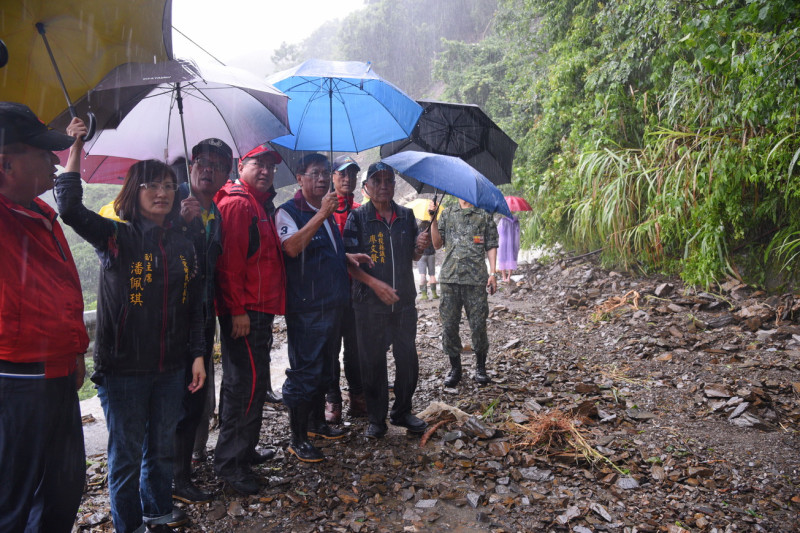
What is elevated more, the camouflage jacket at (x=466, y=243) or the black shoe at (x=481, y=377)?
the camouflage jacket at (x=466, y=243)

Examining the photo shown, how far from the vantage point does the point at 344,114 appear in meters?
3.78

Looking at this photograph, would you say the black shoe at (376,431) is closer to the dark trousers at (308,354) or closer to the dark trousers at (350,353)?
the dark trousers at (350,353)

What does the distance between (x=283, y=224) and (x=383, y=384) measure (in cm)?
136

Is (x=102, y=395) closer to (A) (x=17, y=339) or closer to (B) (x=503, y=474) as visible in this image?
(A) (x=17, y=339)

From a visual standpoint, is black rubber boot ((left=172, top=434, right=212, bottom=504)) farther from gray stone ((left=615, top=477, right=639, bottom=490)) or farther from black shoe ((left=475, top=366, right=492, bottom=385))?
black shoe ((left=475, top=366, right=492, bottom=385))

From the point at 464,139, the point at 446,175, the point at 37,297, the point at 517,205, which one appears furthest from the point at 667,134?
the point at 37,297

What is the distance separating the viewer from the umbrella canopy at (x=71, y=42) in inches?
86.4

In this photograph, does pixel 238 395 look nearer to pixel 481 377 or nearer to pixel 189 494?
pixel 189 494

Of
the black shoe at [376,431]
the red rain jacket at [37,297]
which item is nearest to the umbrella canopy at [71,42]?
the red rain jacket at [37,297]

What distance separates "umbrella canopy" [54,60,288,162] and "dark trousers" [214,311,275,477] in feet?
3.82

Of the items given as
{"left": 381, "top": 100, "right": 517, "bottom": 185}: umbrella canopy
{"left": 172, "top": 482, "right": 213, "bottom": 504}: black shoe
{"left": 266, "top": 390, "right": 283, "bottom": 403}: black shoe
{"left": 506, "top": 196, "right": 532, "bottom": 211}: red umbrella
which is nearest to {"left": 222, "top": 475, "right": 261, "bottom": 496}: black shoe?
{"left": 172, "top": 482, "right": 213, "bottom": 504}: black shoe

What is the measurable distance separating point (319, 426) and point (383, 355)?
735 mm

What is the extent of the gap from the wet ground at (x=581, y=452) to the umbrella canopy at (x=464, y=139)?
2107 millimetres

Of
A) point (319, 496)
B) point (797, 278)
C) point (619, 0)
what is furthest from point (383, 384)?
point (619, 0)
